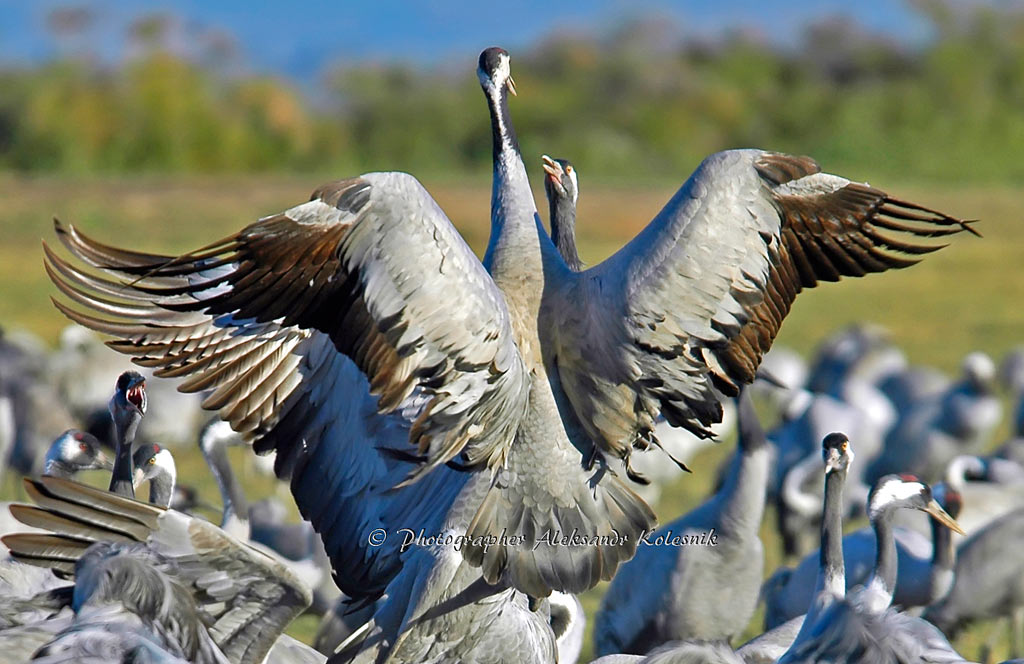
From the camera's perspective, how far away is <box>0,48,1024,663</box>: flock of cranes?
340cm

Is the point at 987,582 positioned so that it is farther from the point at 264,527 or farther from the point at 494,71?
the point at 494,71

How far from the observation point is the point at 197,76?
2972 centimetres

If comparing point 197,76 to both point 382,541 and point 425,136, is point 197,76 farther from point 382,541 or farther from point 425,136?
point 382,541

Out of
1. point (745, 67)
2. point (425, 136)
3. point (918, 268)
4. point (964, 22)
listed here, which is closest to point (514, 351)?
point (918, 268)

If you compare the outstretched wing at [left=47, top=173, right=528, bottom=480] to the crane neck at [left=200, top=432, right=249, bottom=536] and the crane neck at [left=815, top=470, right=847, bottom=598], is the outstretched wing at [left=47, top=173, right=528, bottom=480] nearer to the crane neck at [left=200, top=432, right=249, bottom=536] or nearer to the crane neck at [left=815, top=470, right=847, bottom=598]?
the crane neck at [left=815, top=470, right=847, bottom=598]

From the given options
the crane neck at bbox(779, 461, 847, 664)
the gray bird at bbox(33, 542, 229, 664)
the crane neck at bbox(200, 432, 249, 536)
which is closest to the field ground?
the crane neck at bbox(200, 432, 249, 536)

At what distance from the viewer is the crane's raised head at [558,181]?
447 cm

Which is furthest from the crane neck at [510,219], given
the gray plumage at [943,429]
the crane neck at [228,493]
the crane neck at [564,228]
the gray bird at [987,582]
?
the gray plumage at [943,429]

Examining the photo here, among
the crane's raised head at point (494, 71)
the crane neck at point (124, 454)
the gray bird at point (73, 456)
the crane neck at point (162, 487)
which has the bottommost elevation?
the gray bird at point (73, 456)

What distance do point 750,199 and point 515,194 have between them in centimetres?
63

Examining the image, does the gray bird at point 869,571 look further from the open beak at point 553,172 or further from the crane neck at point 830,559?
the open beak at point 553,172

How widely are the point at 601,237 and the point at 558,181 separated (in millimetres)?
13589

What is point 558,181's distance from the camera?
4.47m

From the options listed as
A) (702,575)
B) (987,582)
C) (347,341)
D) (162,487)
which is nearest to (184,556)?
(347,341)
